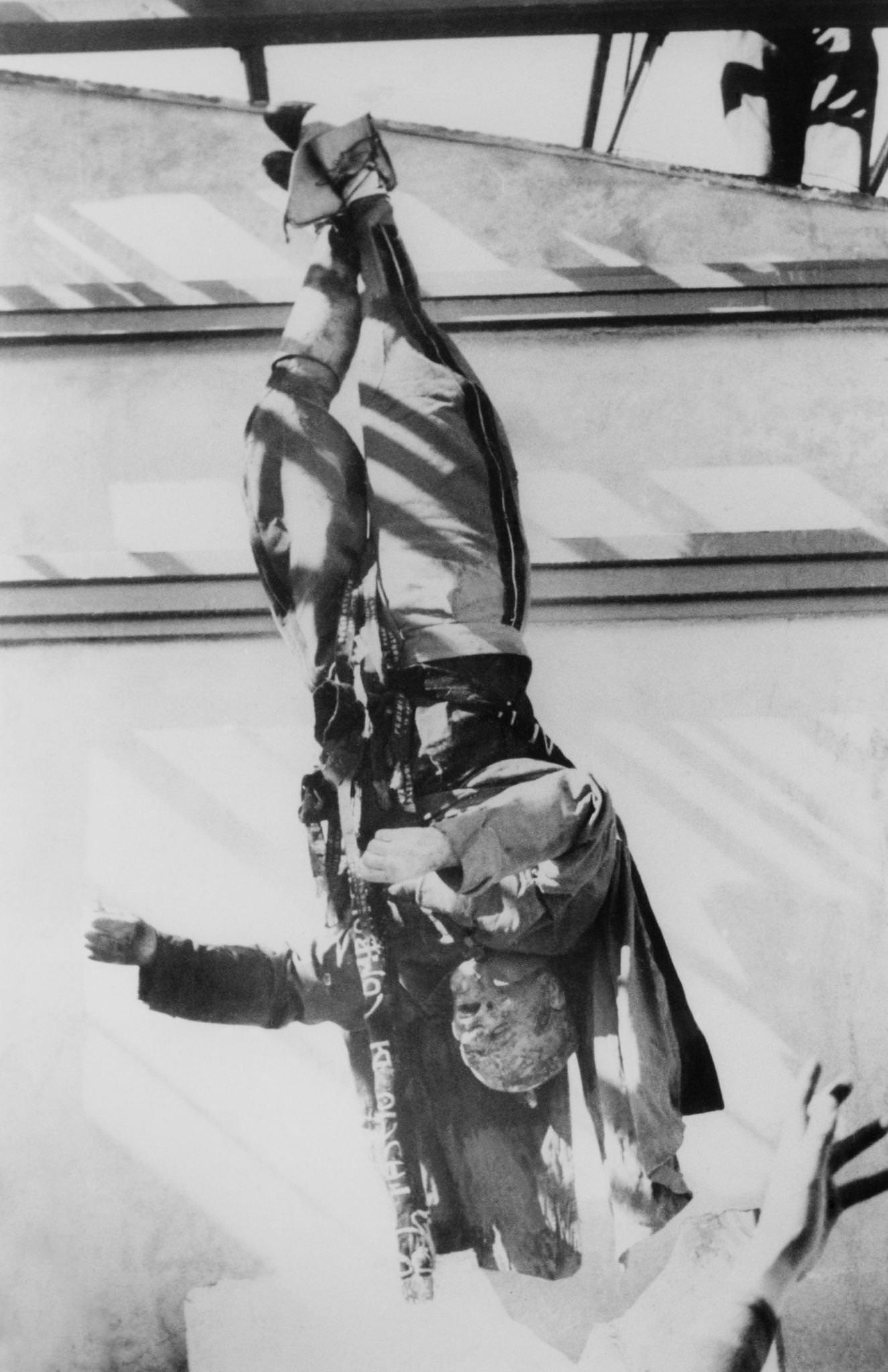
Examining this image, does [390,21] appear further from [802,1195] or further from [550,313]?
[802,1195]

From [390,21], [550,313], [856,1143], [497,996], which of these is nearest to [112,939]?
[497,996]

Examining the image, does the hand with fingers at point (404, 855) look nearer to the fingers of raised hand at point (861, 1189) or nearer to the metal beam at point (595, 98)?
the fingers of raised hand at point (861, 1189)

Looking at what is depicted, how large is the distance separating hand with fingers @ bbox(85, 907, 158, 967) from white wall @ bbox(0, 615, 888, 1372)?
10 cm

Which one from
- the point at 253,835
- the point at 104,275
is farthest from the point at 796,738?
the point at 104,275

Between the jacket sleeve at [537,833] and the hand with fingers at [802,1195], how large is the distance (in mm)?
778

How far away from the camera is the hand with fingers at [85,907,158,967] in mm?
3785

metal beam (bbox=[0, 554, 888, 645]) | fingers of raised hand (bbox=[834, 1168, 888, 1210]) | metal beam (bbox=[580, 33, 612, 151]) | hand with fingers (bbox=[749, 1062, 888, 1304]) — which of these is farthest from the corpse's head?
metal beam (bbox=[580, 33, 612, 151])

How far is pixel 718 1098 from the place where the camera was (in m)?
3.79

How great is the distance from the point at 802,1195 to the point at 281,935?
1495mm

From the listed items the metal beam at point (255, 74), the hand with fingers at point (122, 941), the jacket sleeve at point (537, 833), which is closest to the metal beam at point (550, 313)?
the metal beam at point (255, 74)

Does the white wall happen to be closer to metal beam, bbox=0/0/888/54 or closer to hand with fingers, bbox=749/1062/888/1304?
hand with fingers, bbox=749/1062/888/1304

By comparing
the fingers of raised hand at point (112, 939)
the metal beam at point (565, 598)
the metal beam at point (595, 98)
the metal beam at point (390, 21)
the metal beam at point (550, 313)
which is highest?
the metal beam at point (390, 21)

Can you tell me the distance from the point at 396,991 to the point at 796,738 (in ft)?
A: 4.48

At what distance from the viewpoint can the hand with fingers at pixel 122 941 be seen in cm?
379
